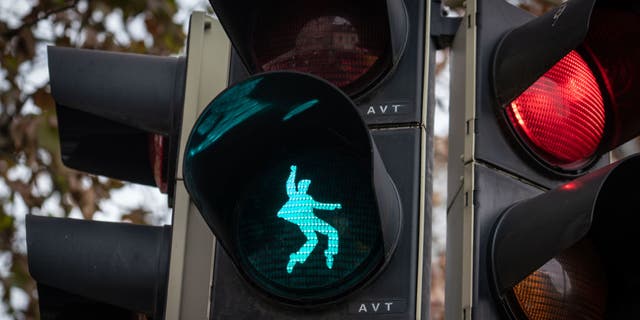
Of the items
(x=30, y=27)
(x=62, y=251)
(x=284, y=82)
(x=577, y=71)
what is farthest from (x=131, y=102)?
(x=30, y=27)

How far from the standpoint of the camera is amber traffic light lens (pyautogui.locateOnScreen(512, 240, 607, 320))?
2.75 meters

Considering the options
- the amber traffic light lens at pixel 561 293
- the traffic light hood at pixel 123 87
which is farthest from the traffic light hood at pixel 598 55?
the traffic light hood at pixel 123 87

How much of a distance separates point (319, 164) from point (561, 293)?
61cm

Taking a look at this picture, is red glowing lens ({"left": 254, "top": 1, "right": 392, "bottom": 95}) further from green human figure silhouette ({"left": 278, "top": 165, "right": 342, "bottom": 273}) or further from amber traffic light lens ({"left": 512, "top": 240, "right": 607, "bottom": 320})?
amber traffic light lens ({"left": 512, "top": 240, "right": 607, "bottom": 320})

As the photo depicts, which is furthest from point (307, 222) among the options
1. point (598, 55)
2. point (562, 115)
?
point (598, 55)

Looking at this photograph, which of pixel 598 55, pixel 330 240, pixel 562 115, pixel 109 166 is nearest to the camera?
pixel 330 240

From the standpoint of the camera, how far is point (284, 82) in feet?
8.36

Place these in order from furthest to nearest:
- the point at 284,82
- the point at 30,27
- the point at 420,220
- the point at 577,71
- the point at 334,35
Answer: the point at 30,27 → the point at 577,71 → the point at 334,35 → the point at 420,220 → the point at 284,82

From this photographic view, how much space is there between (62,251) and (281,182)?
1.94 ft

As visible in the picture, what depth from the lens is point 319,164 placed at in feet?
9.23

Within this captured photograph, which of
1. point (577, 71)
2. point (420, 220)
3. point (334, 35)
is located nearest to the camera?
point (420, 220)

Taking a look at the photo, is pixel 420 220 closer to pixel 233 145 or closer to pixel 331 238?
pixel 331 238

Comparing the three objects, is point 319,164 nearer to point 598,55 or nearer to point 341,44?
point 341,44

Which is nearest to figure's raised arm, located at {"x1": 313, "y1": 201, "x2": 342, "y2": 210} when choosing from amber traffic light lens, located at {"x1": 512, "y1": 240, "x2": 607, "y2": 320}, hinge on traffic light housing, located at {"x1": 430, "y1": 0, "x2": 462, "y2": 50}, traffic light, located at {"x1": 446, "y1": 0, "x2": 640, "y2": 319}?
traffic light, located at {"x1": 446, "y1": 0, "x2": 640, "y2": 319}
